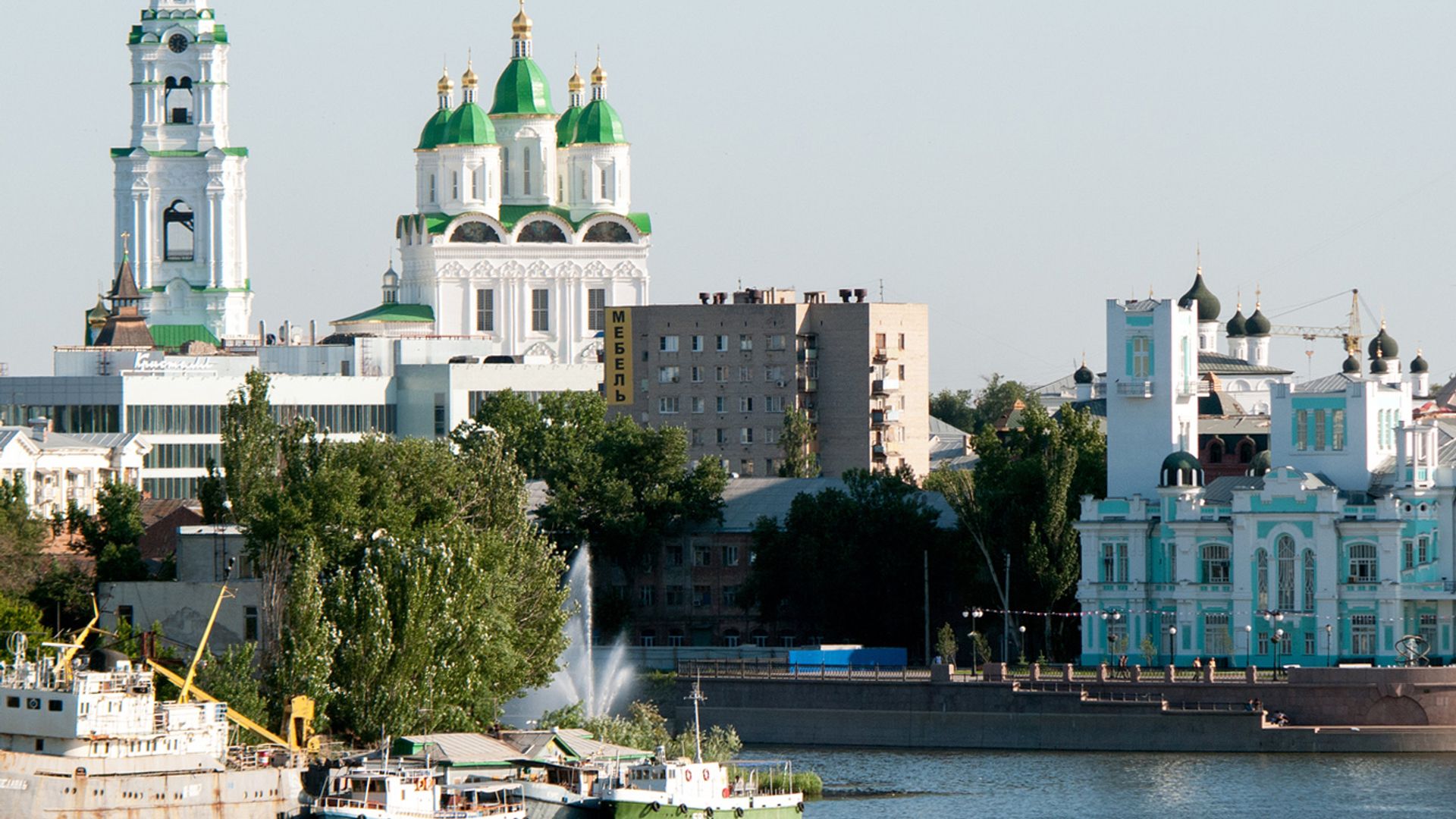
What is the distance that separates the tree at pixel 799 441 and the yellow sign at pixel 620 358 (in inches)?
331

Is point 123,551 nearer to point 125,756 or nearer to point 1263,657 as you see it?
point 125,756

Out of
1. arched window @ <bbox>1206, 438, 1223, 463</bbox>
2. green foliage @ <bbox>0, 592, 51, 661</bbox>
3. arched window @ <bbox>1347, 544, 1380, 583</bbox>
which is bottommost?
green foliage @ <bbox>0, 592, 51, 661</bbox>

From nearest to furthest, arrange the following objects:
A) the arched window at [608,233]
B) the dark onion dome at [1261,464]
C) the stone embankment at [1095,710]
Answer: the stone embankment at [1095,710]
the dark onion dome at [1261,464]
the arched window at [608,233]

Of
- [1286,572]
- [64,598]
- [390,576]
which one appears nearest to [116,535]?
[64,598]

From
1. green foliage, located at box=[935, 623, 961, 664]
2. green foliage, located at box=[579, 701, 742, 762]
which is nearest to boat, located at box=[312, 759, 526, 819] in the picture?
green foliage, located at box=[579, 701, 742, 762]

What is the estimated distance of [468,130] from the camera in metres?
185

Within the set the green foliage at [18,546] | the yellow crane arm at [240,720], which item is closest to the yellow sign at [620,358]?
the green foliage at [18,546]

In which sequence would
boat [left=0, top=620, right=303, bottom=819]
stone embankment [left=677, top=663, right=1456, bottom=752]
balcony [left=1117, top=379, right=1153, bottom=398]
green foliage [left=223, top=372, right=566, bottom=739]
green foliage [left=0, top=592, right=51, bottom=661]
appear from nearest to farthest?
boat [left=0, top=620, right=303, bottom=819]
green foliage [left=223, top=372, right=566, bottom=739]
green foliage [left=0, top=592, right=51, bottom=661]
stone embankment [left=677, top=663, right=1456, bottom=752]
balcony [left=1117, top=379, right=1153, bottom=398]

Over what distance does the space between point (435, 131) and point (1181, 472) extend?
88.6 m

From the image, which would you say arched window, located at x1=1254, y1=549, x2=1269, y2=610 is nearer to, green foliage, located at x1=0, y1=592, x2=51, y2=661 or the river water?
the river water

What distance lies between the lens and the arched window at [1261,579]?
10288 cm

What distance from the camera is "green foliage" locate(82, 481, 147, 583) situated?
298 feet

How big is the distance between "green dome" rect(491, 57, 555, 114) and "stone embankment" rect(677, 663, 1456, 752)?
88.5 meters

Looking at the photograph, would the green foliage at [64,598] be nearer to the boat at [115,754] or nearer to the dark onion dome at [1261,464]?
the boat at [115,754]
